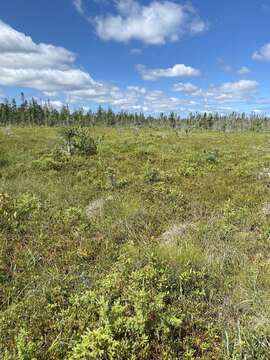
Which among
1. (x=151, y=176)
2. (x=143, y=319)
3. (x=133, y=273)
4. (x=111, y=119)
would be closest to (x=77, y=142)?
(x=151, y=176)

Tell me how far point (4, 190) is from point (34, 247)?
3963 millimetres

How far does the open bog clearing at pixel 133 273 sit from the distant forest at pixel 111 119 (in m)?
68.3

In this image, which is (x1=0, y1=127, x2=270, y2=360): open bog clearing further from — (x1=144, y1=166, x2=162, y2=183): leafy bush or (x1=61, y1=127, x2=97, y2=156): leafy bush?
(x1=61, y1=127, x2=97, y2=156): leafy bush

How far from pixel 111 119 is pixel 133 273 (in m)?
85.1

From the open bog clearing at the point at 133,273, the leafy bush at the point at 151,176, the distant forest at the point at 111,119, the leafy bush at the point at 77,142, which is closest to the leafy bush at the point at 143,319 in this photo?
the open bog clearing at the point at 133,273

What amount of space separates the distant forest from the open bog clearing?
68.3 metres

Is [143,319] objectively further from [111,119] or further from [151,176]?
[111,119]

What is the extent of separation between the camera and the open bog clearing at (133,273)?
332 centimetres

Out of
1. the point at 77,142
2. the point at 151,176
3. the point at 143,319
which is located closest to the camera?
the point at 143,319

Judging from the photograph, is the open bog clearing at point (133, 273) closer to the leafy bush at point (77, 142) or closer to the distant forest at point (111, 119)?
the leafy bush at point (77, 142)

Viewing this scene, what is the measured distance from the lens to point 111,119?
8700cm

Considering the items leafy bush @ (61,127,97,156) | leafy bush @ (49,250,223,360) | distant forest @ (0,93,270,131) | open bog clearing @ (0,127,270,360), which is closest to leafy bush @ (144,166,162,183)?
open bog clearing @ (0,127,270,360)

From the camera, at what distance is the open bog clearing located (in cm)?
332

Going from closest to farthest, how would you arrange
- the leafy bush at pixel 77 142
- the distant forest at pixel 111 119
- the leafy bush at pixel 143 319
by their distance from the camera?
the leafy bush at pixel 143 319 < the leafy bush at pixel 77 142 < the distant forest at pixel 111 119
